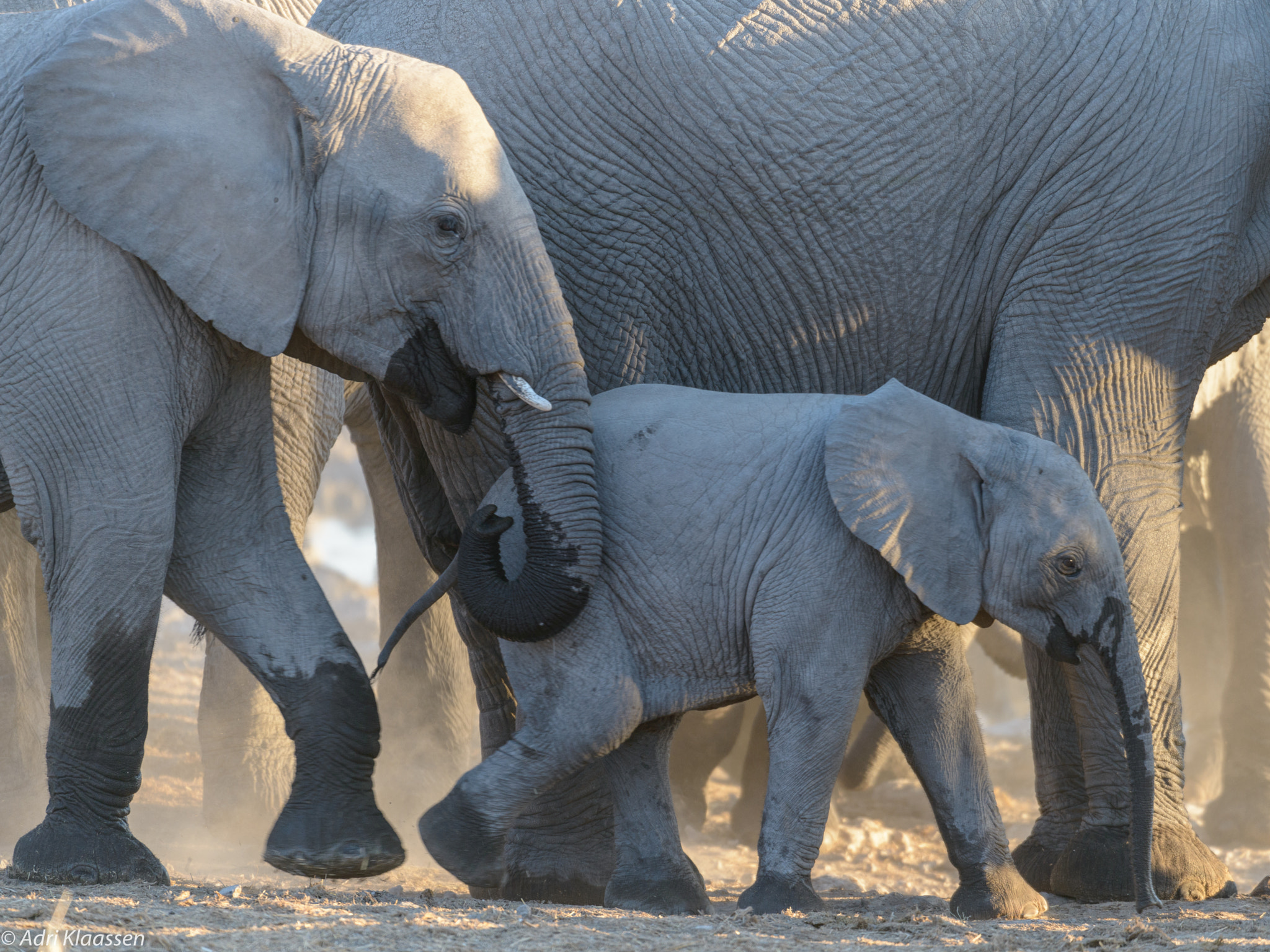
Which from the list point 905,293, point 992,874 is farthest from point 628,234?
point 992,874

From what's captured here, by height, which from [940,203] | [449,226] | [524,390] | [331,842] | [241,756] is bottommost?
[331,842]

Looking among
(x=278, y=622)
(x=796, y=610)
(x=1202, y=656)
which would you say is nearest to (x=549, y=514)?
(x=796, y=610)

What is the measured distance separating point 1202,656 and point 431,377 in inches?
244

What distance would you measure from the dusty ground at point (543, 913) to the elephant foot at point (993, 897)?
0.08 m

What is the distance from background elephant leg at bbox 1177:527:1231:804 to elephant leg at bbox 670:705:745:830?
293cm

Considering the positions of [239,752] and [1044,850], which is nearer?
[1044,850]

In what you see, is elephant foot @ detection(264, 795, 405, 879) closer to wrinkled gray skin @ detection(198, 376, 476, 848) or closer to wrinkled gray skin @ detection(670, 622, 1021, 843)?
wrinkled gray skin @ detection(198, 376, 476, 848)

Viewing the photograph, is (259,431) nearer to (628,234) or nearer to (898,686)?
(628,234)

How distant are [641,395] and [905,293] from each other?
0.87 m

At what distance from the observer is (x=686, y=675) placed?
4.83m

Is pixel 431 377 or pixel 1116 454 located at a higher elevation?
pixel 1116 454

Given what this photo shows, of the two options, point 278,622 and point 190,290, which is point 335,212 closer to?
point 190,290

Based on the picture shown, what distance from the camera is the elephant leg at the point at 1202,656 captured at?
9.55 m

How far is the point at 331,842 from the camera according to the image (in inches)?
186
